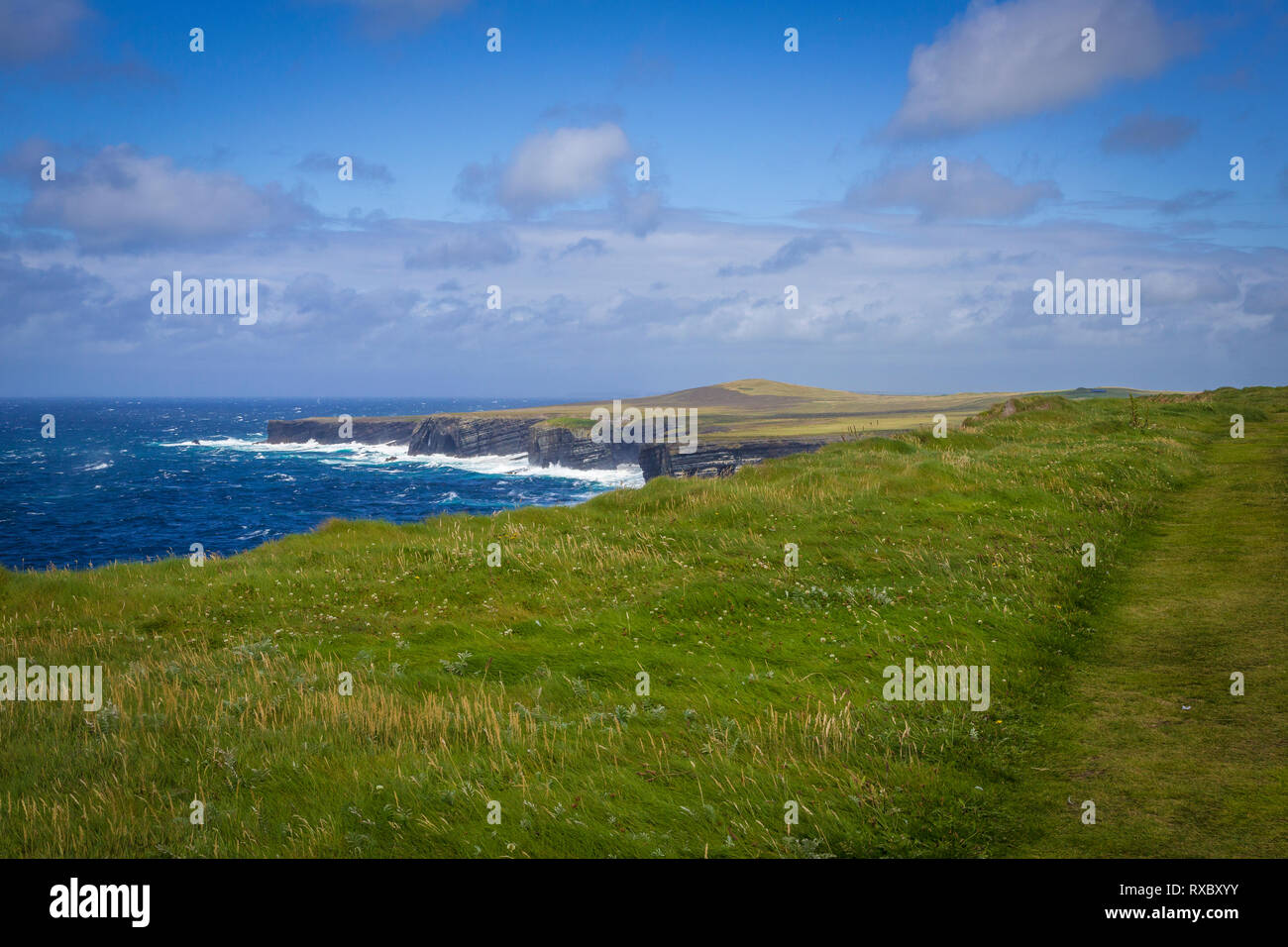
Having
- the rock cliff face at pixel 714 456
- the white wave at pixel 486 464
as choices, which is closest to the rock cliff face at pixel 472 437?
the white wave at pixel 486 464

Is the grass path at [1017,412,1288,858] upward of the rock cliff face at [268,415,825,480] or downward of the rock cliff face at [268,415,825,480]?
downward

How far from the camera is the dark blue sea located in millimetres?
76250

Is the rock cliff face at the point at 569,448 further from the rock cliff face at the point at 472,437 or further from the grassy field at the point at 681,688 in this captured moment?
the grassy field at the point at 681,688

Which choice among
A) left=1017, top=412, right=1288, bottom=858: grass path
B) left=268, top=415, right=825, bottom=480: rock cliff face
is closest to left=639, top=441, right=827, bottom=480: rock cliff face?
left=268, top=415, right=825, bottom=480: rock cliff face

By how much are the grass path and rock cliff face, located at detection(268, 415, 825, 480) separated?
78.6 meters

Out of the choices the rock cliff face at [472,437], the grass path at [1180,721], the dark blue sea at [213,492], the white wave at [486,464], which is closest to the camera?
the grass path at [1180,721]

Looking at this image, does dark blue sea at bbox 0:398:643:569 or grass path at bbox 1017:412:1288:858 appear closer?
grass path at bbox 1017:412:1288:858

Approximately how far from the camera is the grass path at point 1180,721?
23.9ft

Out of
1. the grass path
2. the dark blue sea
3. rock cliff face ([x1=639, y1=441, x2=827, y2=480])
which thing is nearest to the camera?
the grass path

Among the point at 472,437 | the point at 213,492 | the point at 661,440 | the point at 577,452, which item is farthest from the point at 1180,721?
the point at 472,437

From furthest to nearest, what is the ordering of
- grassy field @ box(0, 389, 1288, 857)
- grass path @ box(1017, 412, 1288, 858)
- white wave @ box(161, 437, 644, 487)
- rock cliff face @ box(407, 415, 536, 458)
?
rock cliff face @ box(407, 415, 536, 458), white wave @ box(161, 437, 644, 487), grassy field @ box(0, 389, 1288, 857), grass path @ box(1017, 412, 1288, 858)

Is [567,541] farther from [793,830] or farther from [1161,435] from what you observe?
[1161,435]

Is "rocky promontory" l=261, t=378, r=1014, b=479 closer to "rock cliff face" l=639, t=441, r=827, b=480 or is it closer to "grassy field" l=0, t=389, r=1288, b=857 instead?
"rock cliff face" l=639, t=441, r=827, b=480

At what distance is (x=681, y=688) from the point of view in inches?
452
